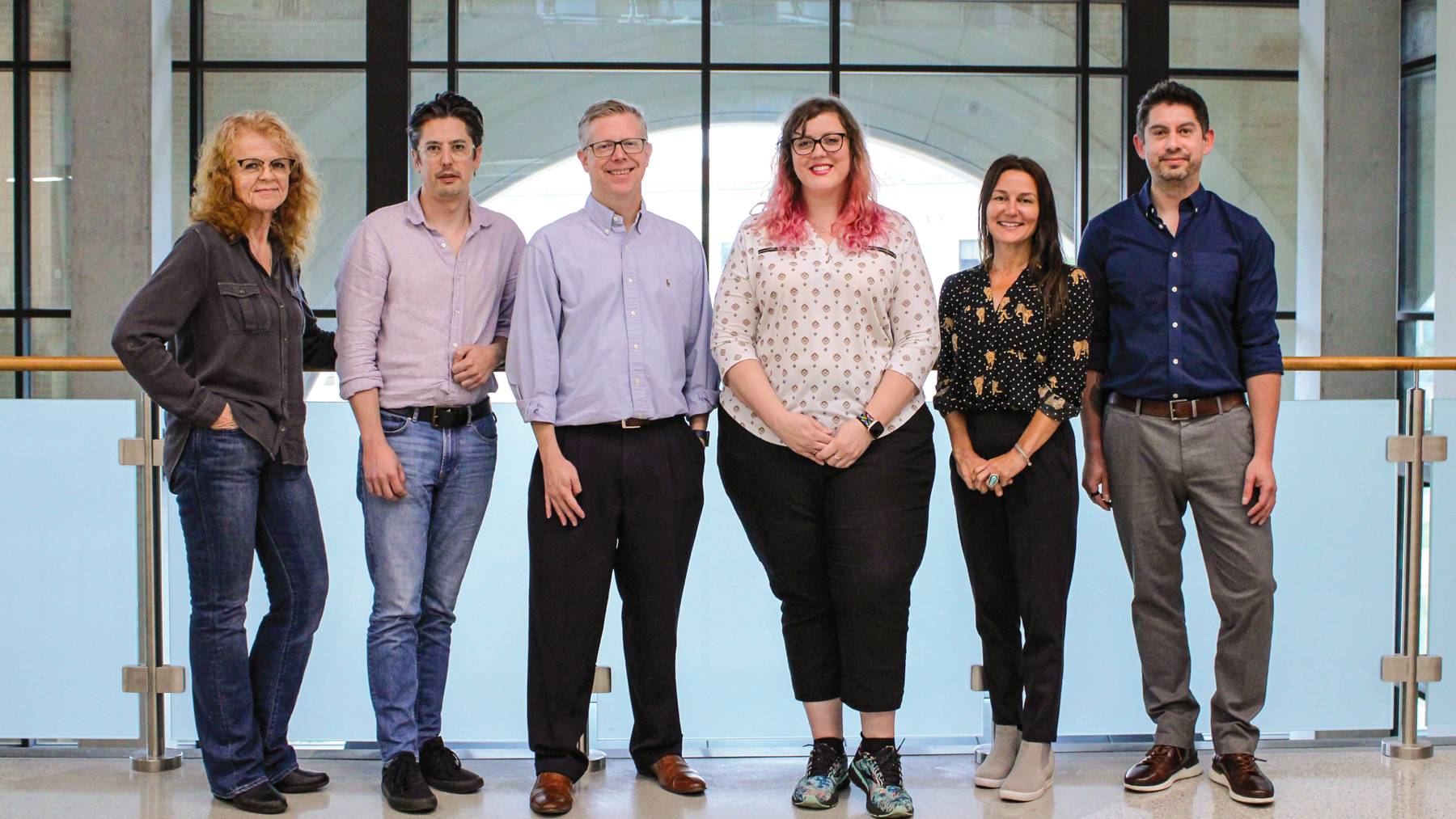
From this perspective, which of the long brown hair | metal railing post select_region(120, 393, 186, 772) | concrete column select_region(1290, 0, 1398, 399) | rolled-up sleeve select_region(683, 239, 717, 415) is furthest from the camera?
concrete column select_region(1290, 0, 1398, 399)

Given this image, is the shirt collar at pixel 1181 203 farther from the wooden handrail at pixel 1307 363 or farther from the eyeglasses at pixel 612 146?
Result: the eyeglasses at pixel 612 146

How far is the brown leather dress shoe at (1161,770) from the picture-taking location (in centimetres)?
307

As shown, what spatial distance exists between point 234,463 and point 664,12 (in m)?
6.10

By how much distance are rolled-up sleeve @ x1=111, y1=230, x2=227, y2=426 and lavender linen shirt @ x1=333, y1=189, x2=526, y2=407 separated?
302mm

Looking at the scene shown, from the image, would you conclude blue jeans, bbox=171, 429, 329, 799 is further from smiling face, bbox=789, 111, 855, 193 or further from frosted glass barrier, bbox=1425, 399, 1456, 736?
frosted glass barrier, bbox=1425, 399, 1456, 736

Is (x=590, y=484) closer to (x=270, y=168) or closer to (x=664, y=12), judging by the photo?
(x=270, y=168)

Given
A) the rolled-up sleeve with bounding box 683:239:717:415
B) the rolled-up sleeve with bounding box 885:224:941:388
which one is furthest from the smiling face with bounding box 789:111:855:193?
the rolled-up sleeve with bounding box 683:239:717:415

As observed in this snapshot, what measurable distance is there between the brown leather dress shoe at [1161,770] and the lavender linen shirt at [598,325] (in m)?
1.37

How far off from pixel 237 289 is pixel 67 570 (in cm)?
118

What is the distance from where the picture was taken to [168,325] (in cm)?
272

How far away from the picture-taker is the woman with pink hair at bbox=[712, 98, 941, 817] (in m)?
2.84

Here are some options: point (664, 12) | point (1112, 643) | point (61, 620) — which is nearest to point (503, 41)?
point (664, 12)

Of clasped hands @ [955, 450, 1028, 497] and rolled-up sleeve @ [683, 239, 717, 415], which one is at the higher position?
rolled-up sleeve @ [683, 239, 717, 415]

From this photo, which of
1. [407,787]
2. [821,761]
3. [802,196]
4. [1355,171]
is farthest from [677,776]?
[1355,171]
